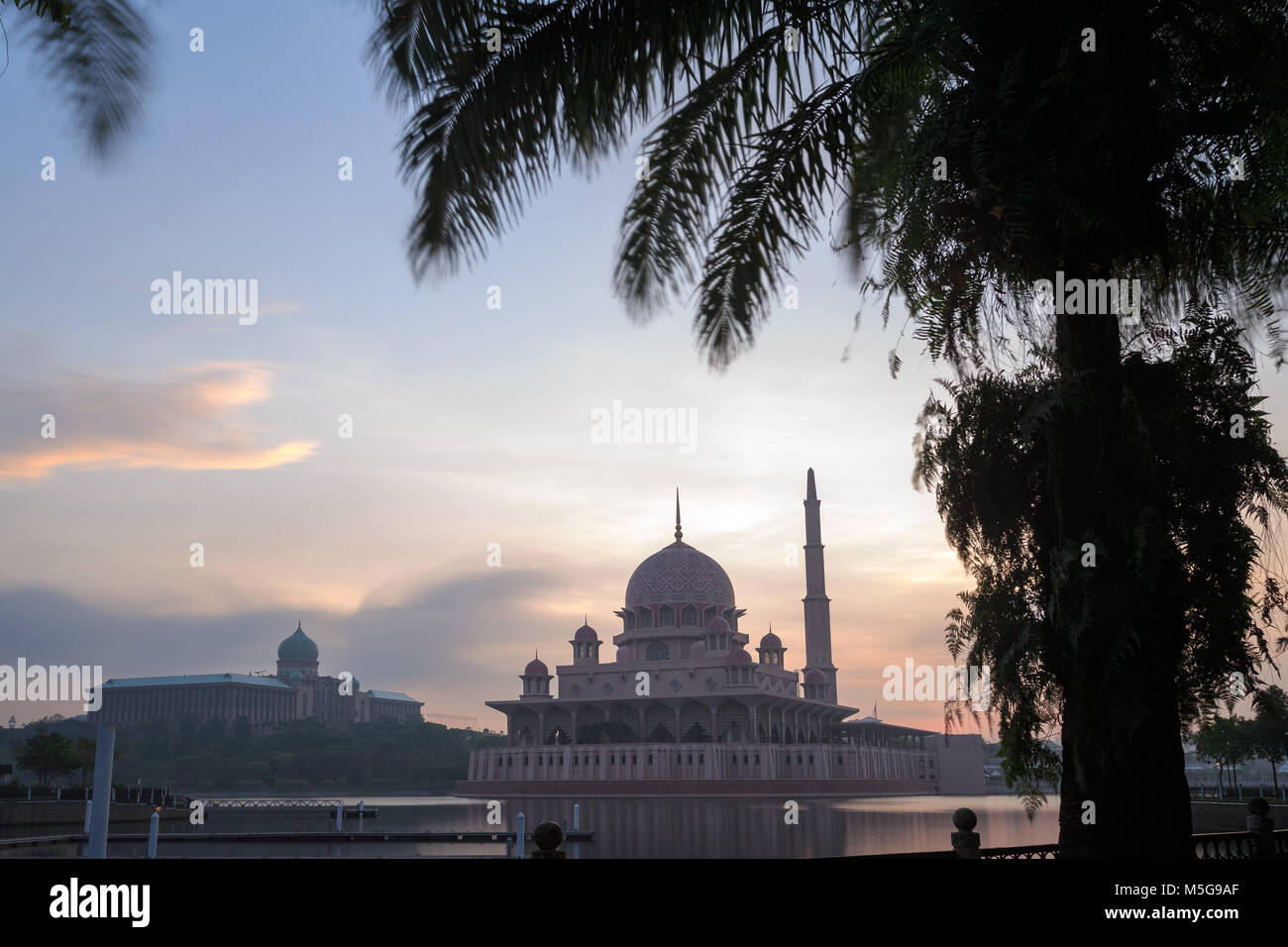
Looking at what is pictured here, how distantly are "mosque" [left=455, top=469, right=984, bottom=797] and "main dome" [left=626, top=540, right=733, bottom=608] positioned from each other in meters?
0.09

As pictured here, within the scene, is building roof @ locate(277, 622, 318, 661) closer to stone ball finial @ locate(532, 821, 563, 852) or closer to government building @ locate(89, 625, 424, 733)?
government building @ locate(89, 625, 424, 733)

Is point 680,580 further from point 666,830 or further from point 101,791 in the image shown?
point 101,791

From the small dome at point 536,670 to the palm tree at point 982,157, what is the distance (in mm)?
63891

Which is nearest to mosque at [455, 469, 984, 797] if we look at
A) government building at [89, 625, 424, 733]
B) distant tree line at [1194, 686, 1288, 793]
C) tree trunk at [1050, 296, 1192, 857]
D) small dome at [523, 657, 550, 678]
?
small dome at [523, 657, 550, 678]

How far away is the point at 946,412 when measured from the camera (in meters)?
10.8

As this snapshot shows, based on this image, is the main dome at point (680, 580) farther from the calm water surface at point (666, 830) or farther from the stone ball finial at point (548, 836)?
the stone ball finial at point (548, 836)

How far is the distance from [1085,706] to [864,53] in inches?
180

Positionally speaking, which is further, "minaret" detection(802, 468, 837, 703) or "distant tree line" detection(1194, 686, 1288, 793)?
"minaret" detection(802, 468, 837, 703)

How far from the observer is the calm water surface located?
2350cm

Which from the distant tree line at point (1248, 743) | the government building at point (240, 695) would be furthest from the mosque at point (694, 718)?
the government building at point (240, 695)
